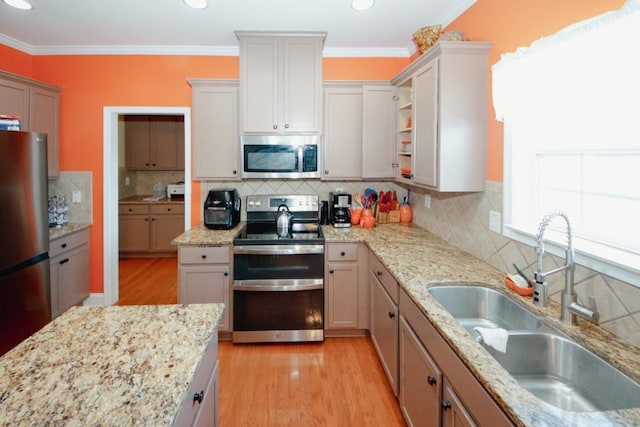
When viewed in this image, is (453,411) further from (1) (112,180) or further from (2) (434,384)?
(1) (112,180)

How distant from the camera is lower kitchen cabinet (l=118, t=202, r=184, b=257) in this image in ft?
18.3

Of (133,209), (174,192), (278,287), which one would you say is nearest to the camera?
(278,287)

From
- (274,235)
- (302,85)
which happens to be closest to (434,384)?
(274,235)

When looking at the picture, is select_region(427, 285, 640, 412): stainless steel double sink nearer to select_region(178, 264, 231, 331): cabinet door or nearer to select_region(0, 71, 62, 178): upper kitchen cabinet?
select_region(178, 264, 231, 331): cabinet door

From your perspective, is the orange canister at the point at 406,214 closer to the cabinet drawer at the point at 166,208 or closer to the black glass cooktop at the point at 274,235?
the black glass cooktop at the point at 274,235

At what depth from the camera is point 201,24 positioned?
3029mm

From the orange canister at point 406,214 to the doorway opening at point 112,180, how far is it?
2046 millimetres

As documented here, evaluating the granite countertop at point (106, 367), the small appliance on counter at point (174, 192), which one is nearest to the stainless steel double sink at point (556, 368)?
the granite countertop at point (106, 367)

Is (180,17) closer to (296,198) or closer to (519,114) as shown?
(296,198)

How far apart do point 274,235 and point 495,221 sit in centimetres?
166

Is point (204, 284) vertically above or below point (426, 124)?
below

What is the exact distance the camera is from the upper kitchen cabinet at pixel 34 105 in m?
3.03

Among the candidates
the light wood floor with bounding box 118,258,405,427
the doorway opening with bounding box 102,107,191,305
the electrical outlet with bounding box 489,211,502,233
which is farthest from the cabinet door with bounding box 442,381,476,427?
→ the doorway opening with bounding box 102,107,191,305

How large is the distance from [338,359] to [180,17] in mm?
2833
